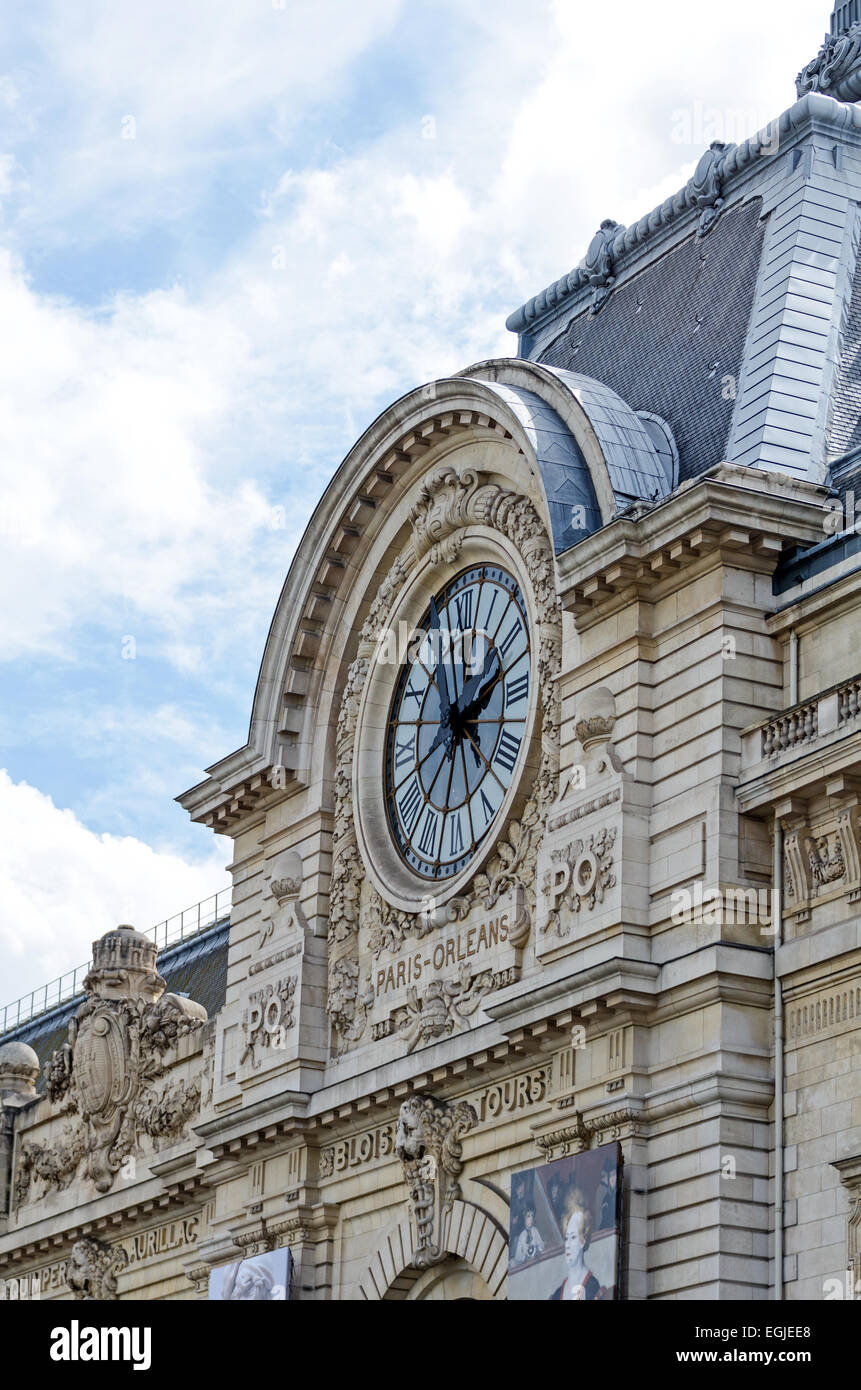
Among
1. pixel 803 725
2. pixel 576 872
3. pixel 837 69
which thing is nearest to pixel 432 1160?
pixel 576 872

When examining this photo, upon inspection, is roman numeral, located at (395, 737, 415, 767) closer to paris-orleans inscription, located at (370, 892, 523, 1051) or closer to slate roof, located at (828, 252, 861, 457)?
paris-orleans inscription, located at (370, 892, 523, 1051)

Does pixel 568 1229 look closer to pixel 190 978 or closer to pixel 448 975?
pixel 448 975

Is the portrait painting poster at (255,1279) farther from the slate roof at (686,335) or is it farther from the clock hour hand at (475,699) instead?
the slate roof at (686,335)

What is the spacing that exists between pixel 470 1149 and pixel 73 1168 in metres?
13.9

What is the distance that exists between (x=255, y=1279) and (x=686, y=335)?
1281 centimetres

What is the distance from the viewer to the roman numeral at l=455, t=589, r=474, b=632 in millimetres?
31141

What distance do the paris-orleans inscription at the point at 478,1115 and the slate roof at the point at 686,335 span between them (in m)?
7.17

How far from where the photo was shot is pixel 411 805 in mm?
31531

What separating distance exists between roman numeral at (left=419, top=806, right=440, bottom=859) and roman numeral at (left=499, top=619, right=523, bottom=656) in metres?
2.26

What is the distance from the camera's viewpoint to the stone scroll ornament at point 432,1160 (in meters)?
28.3

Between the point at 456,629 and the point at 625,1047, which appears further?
the point at 456,629

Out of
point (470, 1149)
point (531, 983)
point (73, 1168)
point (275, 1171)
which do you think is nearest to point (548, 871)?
point (531, 983)
